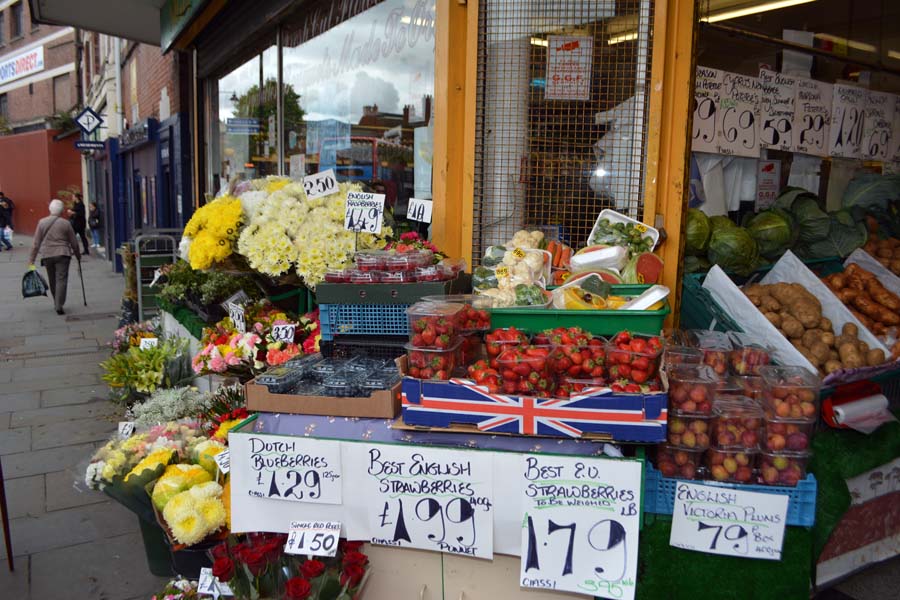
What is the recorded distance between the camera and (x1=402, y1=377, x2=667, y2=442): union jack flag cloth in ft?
7.71

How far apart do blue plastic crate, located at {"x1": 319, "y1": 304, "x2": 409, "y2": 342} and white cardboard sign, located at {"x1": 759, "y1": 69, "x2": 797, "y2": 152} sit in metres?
2.96

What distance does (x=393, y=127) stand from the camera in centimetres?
561

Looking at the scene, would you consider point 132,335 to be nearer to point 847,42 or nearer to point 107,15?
point 107,15

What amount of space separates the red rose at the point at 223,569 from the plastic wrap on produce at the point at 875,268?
4.03m

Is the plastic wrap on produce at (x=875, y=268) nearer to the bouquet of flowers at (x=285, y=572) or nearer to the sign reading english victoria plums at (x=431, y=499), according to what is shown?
the sign reading english victoria plums at (x=431, y=499)

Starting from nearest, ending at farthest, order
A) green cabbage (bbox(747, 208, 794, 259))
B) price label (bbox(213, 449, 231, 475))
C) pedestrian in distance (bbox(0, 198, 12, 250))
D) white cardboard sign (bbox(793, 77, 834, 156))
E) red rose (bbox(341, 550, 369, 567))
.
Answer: red rose (bbox(341, 550, 369, 567)) → price label (bbox(213, 449, 231, 475)) → green cabbage (bbox(747, 208, 794, 259)) → white cardboard sign (bbox(793, 77, 834, 156)) → pedestrian in distance (bbox(0, 198, 12, 250))

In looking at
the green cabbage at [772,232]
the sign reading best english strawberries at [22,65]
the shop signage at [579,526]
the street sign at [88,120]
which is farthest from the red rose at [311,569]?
the sign reading best english strawberries at [22,65]

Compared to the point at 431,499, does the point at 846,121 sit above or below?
above

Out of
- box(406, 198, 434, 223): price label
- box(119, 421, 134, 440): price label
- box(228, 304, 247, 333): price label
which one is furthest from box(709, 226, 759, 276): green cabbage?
box(119, 421, 134, 440): price label

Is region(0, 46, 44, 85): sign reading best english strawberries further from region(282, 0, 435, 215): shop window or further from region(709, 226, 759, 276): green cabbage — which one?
region(709, 226, 759, 276): green cabbage

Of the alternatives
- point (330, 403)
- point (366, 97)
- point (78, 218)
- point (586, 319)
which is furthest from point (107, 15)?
point (78, 218)

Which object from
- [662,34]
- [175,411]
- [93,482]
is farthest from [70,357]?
[662,34]

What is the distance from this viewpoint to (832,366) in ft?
10.8

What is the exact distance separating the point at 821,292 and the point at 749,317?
728 mm
